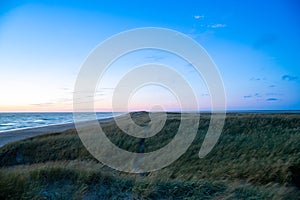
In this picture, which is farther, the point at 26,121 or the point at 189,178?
the point at 26,121

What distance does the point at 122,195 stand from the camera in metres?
6.16

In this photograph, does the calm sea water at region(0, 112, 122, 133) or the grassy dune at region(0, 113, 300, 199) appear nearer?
the grassy dune at region(0, 113, 300, 199)

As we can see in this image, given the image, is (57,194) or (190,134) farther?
(190,134)

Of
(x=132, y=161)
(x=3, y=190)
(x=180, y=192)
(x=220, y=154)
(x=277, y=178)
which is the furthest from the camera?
(x=132, y=161)

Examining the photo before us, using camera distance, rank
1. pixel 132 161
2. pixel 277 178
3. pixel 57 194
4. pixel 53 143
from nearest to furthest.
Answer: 1. pixel 57 194
2. pixel 277 178
3. pixel 132 161
4. pixel 53 143

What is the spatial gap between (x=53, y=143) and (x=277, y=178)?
16.7 metres

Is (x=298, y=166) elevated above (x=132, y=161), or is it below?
above

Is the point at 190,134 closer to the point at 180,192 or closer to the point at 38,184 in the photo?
the point at 180,192

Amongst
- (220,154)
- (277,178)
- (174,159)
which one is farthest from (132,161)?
(277,178)

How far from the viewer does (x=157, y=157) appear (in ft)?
47.8

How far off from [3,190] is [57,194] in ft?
3.72

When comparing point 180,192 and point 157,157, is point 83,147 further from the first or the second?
point 180,192

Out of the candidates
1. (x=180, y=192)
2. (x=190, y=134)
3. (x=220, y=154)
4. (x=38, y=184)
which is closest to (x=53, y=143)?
(x=190, y=134)

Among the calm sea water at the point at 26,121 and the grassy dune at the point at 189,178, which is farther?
the calm sea water at the point at 26,121
